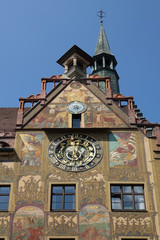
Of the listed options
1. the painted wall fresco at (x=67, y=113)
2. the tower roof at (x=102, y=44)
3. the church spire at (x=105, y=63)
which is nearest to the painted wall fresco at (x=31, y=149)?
the painted wall fresco at (x=67, y=113)

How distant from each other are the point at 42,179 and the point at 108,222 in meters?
2.95

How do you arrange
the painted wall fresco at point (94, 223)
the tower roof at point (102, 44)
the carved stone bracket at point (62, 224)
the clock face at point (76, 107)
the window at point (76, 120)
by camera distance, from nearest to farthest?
the painted wall fresco at point (94, 223) < the carved stone bracket at point (62, 224) < the window at point (76, 120) < the clock face at point (76, 107) < the tower roof at point (102, 44)

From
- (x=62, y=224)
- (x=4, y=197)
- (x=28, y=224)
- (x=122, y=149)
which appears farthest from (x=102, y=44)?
(x=28, y=224)

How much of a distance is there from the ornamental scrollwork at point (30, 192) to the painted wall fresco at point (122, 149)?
9.46ft

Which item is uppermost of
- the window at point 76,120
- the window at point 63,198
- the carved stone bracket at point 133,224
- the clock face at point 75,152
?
the window at point 76,120

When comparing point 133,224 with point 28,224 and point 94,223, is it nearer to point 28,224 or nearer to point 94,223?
point 94,223

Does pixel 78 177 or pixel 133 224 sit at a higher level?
pixel 78 177

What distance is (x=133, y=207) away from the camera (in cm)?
1557

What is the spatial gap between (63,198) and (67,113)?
3.98 meters

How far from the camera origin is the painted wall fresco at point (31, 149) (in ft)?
54.9

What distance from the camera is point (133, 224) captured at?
15078mm

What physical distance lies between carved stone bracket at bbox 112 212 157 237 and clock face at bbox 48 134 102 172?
2.39 meters

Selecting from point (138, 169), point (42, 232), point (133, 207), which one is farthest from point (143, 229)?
point (42, 232)

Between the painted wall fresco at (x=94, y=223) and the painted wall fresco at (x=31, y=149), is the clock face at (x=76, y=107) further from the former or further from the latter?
the painted wall fresco at (x=94, y=223)
